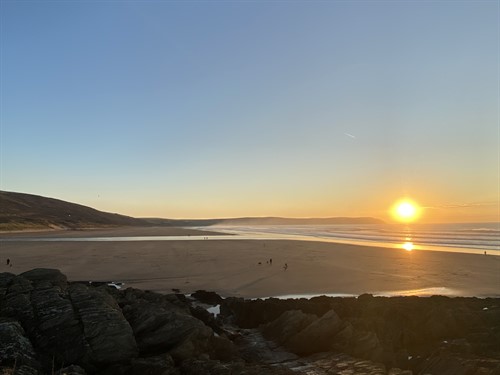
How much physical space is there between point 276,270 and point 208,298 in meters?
12.1

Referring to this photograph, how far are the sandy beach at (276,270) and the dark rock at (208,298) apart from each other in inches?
91.2

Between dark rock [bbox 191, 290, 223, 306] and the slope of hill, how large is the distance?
92.5 m

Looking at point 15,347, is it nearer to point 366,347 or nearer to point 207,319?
point 207,319

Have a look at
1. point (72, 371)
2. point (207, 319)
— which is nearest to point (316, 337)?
point (207, 319)

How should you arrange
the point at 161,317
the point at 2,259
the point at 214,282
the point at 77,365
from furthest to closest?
the point at 2,259 → the point at 214,282 → the point at 161,317 → the point at 77,365

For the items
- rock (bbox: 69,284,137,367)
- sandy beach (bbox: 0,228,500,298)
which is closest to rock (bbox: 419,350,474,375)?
rock (bbox: 69,284,137,367)

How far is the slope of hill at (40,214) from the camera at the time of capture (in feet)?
359

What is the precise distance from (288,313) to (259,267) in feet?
64.5

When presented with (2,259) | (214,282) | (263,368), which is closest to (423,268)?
(214,282)

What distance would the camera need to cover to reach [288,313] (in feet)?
55.5

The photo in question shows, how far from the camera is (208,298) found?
23.7 metres

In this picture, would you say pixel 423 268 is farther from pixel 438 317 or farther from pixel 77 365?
pixel 77 365

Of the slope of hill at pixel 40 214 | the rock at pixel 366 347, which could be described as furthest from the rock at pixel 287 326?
the slope of hill at pixel 40 214

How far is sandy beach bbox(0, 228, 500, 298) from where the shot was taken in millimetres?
27688
